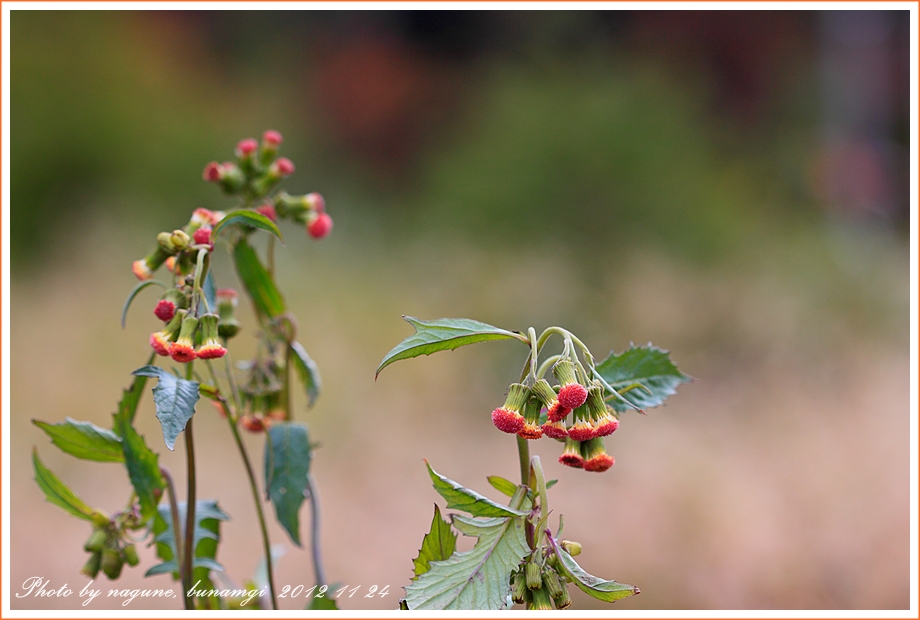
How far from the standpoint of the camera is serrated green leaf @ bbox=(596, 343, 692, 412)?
0.64m

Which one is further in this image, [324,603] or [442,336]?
[324,603]

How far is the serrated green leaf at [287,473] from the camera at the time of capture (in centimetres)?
71

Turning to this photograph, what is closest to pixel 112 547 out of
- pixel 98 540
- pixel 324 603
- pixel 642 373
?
pixel 98 540

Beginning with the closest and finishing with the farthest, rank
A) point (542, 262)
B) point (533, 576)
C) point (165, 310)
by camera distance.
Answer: point (533, 576) → point (165, 310) → point (542, 262)

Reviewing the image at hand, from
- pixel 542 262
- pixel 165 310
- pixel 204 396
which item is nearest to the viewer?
pixel 165 310

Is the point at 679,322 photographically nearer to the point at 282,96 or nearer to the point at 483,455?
the point at 483,455

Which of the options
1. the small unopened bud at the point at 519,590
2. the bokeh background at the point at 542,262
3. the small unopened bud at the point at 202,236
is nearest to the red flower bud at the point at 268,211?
the small unopened bud at the point at 202,236

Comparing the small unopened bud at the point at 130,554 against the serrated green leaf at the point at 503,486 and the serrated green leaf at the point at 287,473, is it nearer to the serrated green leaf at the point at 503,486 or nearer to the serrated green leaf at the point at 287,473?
the serrated green leaf at the point at 287,473

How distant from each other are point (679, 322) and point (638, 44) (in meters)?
2.62

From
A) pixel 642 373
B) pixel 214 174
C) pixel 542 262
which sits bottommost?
pixel 642 373

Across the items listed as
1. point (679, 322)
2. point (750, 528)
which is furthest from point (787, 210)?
point (750, 528)

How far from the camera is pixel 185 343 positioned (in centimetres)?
57

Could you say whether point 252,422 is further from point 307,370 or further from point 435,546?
point 435,546

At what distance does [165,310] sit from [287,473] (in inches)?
8.5
